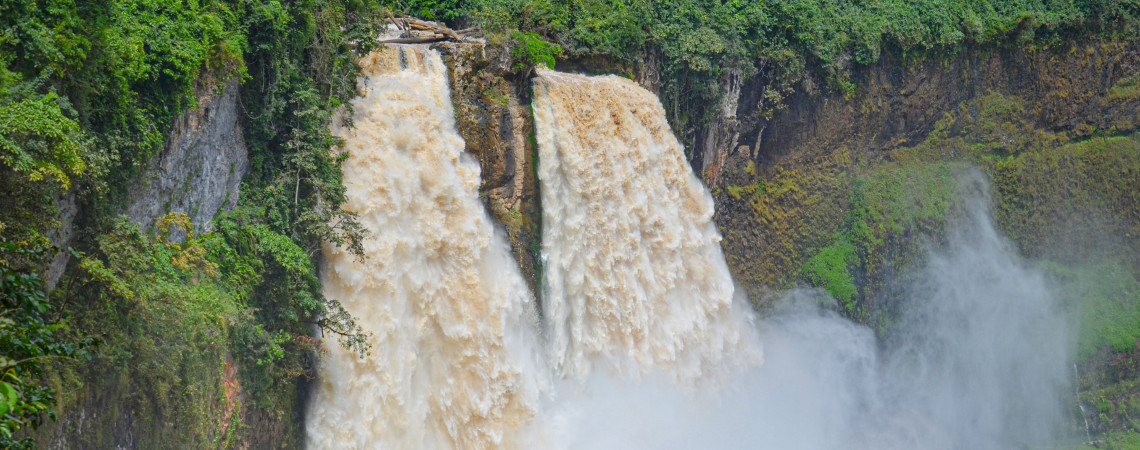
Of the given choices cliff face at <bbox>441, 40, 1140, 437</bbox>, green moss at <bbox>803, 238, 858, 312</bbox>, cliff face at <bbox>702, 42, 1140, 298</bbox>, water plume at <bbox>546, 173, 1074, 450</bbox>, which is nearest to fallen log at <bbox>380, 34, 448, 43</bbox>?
cliff face at <bbox>441, 40, 1140, 437</bbox>

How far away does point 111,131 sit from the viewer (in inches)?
365

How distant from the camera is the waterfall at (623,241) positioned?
53.2 ft

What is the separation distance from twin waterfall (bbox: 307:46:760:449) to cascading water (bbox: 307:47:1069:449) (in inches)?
1.3

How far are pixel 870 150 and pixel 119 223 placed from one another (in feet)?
68.8

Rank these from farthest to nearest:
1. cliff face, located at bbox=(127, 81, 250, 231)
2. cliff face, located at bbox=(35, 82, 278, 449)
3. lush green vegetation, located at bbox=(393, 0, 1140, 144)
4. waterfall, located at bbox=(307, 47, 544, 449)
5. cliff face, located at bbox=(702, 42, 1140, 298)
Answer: cliff face, located at bbox=(702, 42, 1140, 298), lush green vegetation, located at bbox=(393, 0, 1140, 144), waterfall, located at bbox=(307, 47, 544, 449), cliff face, located at bbox=(127, 81, 250, 231), cliff face, located at bbox=(35, 82, 278, 449)

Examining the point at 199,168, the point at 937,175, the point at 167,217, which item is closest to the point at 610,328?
the point at 199,168

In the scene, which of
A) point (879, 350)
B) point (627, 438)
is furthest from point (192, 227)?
point (879, 350)

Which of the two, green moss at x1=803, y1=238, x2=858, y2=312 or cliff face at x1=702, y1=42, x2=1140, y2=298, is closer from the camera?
cliff face at x1=702, y1=42, x2=1140, y2=298

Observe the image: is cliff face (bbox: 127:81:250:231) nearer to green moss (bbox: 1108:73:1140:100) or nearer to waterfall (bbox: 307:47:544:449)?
waterfall (bbox: 307:47:544:449)

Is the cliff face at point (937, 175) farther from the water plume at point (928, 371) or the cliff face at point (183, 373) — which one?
the cliff face at point (183, 373)

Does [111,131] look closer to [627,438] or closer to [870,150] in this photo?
[627,438]

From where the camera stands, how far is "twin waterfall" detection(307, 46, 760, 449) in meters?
12.8

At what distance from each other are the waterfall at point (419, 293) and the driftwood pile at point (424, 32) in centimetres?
211

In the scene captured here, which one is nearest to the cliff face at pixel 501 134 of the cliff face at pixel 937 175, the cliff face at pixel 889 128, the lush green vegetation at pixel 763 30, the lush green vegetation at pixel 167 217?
the lush green vegetation at pixel 763 30
